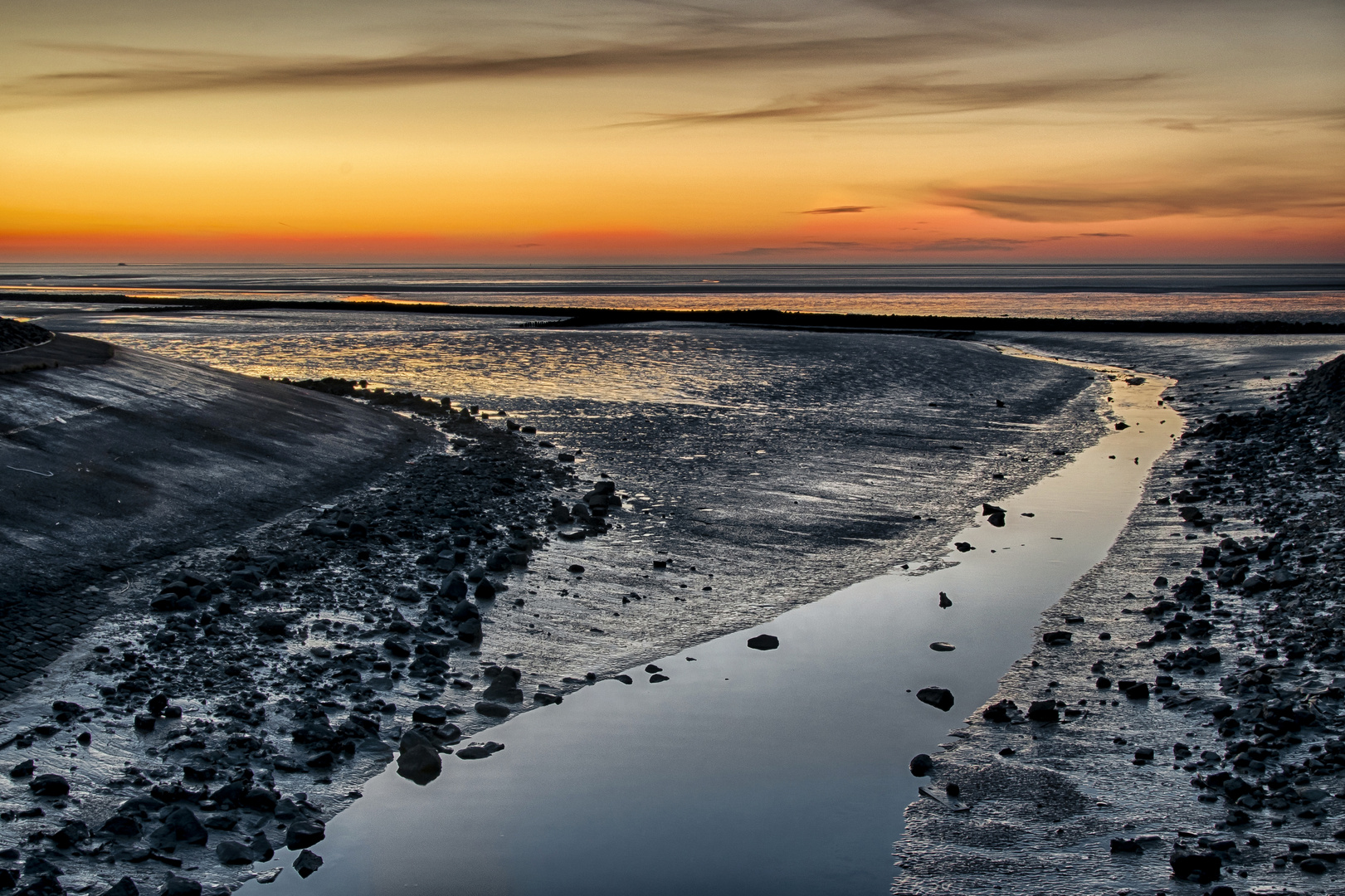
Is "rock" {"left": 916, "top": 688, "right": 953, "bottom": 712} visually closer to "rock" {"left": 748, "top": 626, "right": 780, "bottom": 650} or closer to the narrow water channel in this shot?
the narrow water channel

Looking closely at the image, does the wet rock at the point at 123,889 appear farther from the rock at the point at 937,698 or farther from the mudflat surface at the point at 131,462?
the rock at the point at 937,698

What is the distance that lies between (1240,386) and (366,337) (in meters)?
39.6

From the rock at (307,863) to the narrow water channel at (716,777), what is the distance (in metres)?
0.06

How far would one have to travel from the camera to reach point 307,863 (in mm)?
6352

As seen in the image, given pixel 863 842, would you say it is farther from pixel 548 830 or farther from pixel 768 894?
pixel 548 830

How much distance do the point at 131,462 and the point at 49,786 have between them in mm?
8545

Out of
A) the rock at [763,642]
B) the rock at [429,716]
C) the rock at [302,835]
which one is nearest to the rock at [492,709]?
the rock at [429,716]

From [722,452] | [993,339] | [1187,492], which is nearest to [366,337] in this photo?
[993,339]

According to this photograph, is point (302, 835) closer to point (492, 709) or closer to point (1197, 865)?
point (492, 709)

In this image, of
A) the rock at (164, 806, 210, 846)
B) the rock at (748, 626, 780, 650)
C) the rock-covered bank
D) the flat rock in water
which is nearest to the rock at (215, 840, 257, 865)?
the rock at (164, 806, 210, 846)

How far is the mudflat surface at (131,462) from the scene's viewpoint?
401 inches

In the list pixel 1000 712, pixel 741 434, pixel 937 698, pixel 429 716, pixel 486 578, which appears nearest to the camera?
pixel 429 716

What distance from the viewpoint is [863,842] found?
6.67 m

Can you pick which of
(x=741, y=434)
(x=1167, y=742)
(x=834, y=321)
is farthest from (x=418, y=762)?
(x=834, y=321)
